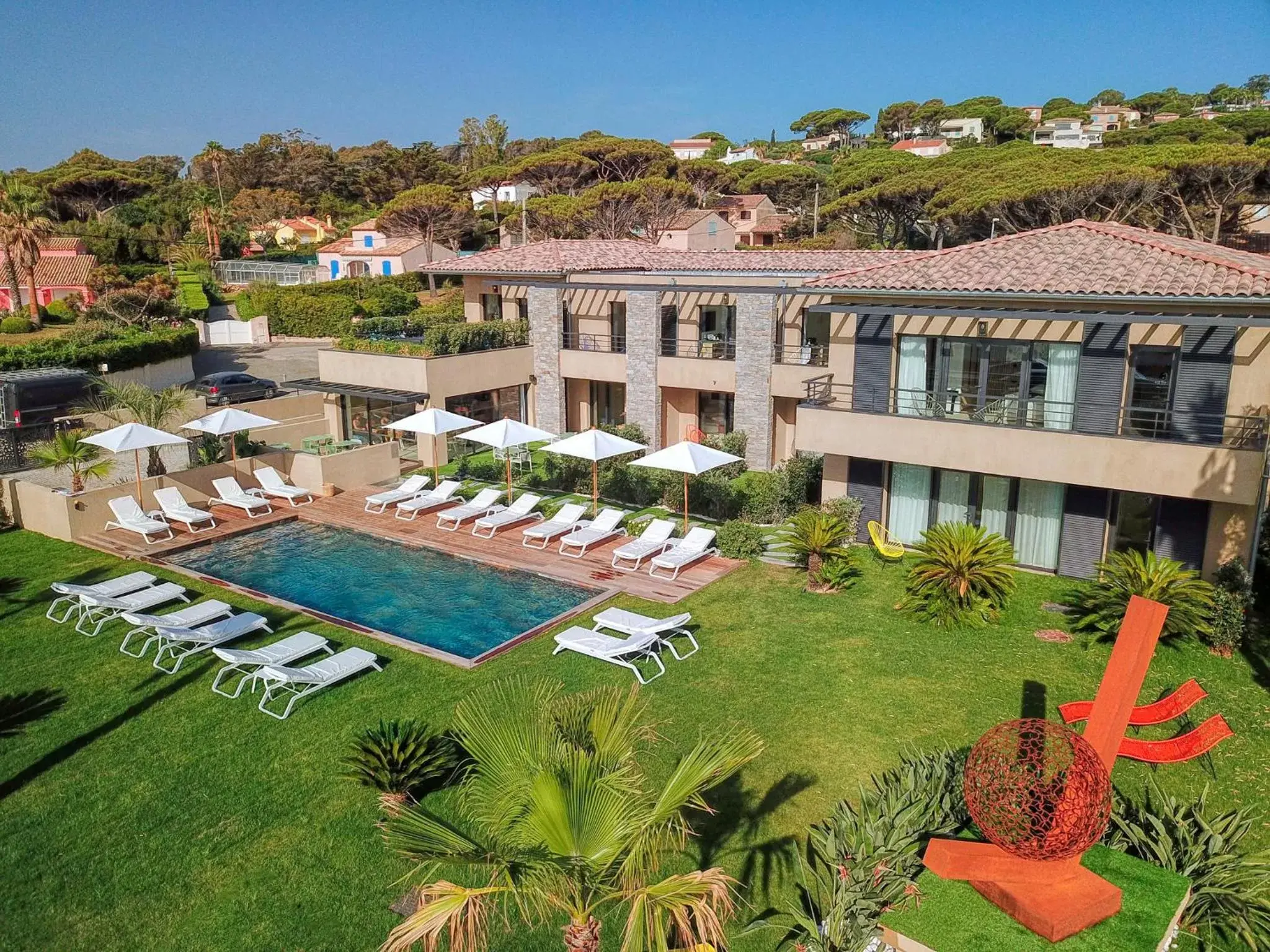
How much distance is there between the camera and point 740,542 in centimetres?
1891

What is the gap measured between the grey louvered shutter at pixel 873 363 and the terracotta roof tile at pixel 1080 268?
2.66ft

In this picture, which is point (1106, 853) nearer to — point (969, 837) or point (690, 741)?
point (969, 837)

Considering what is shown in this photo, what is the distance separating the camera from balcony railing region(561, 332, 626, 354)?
29703mm

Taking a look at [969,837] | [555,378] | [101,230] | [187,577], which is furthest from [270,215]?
[969,837]

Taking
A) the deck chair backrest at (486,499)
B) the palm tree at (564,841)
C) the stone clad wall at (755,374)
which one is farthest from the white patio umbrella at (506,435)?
the palm tree at (564,841)

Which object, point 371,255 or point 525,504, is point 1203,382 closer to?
point 525,504

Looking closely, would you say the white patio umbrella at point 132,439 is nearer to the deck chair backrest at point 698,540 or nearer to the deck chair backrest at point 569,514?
the deck chair backrest at point 569,514

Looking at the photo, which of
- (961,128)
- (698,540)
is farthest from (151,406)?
(961,128)

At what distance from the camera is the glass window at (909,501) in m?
19.2

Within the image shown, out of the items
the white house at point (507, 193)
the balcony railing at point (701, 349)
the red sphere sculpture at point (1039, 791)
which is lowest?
the red sphere sculpture at point (1039, 791)

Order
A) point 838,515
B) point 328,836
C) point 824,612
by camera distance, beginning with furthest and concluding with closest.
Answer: point 838,515, point 824,612, point 328,836

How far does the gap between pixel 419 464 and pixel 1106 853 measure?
2208cm

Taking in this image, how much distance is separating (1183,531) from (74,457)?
23.5 m

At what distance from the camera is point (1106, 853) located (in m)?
8.62
